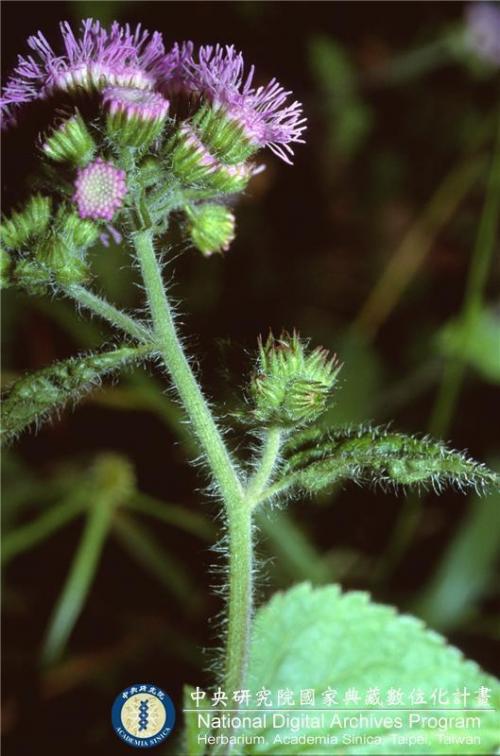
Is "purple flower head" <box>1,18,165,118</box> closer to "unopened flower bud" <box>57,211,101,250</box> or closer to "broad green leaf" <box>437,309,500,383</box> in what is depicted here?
"unopened flower bud" <box>57,211,101,250</box>

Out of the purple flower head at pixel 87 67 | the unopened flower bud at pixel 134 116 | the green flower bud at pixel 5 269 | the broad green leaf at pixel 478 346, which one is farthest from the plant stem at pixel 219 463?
the broad green leaf at pixel 478 346

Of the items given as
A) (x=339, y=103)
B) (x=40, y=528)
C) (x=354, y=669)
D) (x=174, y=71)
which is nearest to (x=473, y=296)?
(x=339, y=103)

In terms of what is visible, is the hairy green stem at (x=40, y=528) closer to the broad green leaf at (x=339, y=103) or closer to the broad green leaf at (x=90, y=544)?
the broad green leaf at (x=90, y=544)

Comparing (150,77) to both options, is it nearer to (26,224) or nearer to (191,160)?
(191,160)

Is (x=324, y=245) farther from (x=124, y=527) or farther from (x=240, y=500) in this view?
(x=240, y=500)

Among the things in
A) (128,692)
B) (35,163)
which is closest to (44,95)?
(35,163)

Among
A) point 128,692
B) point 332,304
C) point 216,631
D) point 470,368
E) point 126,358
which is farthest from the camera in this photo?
point 332,304
